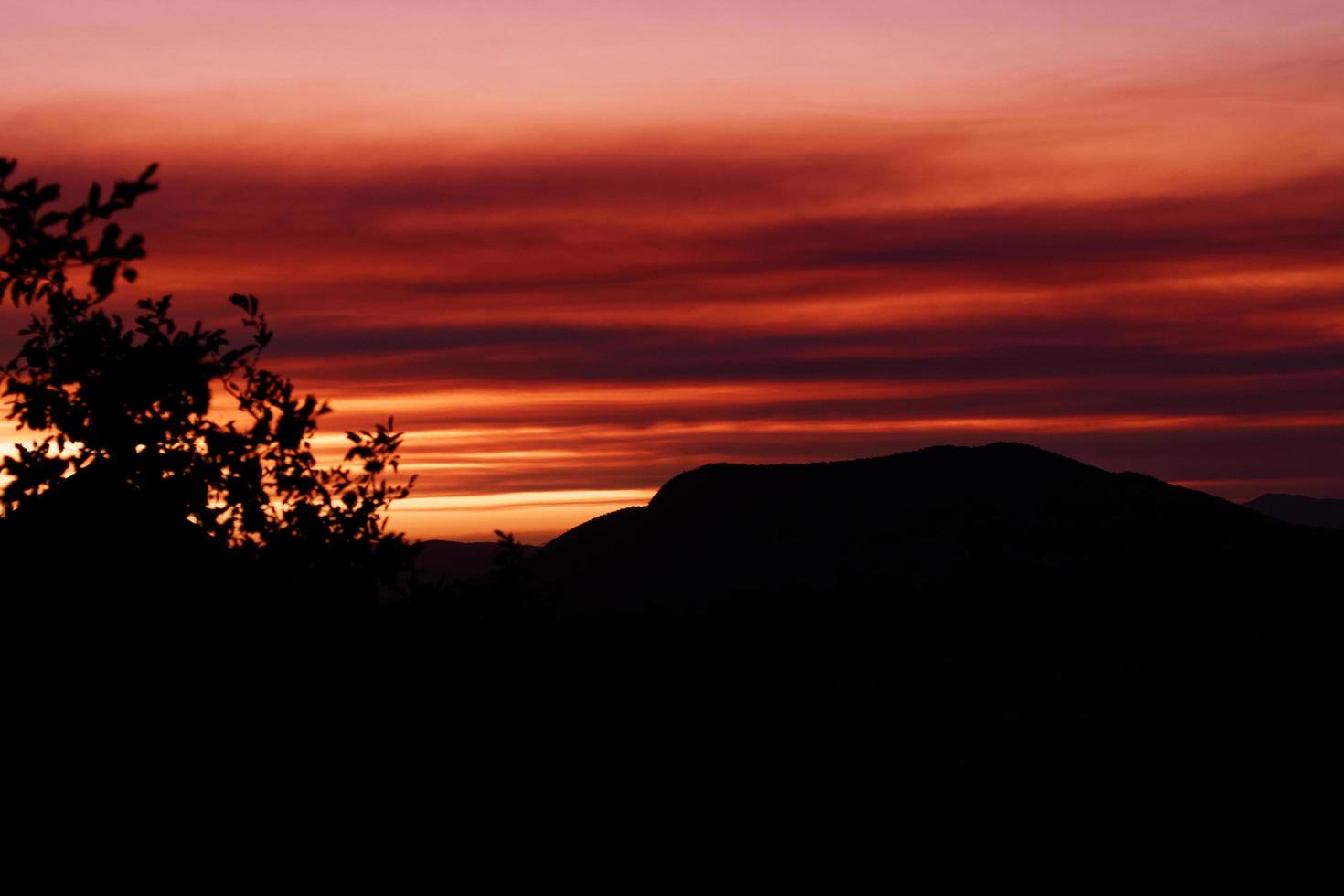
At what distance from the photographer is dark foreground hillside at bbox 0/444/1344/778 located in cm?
1962

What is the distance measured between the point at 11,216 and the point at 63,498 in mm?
6537

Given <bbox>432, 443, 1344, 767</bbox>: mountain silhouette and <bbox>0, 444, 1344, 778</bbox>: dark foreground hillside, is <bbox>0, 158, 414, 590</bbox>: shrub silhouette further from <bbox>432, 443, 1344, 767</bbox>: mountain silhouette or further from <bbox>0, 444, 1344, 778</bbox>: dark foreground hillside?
<bbox>432, 443, 1344, 767</bbox>: mountain silhouette

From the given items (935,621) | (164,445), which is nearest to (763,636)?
(935,621)

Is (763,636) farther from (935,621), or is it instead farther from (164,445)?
(164,445)

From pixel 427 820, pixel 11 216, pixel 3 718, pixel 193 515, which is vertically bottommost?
pixel 427 820

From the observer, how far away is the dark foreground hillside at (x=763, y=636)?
64.4 feet

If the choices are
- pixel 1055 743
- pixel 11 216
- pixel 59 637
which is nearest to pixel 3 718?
pixel 59 637

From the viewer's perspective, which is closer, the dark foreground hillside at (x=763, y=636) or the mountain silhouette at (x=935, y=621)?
the dark foreground hillside at (x=763, y=636)

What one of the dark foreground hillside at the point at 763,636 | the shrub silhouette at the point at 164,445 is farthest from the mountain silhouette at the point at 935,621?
the shrub silhouette at the point at 164,445

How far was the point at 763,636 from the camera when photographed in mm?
109500

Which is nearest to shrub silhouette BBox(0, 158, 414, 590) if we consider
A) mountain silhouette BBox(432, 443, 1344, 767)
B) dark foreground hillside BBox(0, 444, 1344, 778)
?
dark foreground hillside BBox(0, 444, 1344, 778)

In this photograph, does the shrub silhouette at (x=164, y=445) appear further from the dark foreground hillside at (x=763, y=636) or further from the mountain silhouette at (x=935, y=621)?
the mountain silhouette at (x=935, y=621)

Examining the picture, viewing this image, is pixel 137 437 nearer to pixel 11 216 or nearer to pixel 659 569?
pixel 11 216

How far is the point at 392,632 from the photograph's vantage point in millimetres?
19891
